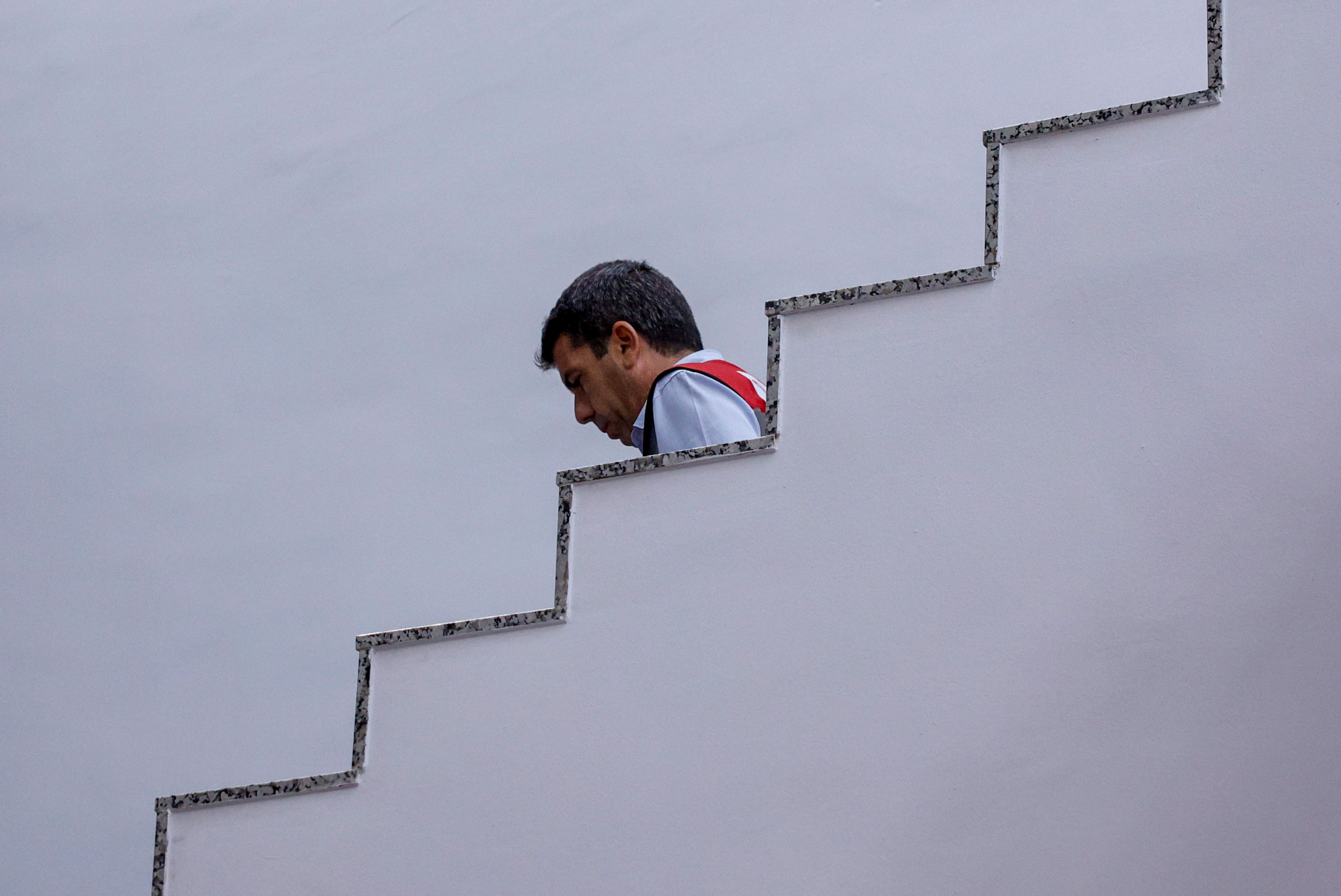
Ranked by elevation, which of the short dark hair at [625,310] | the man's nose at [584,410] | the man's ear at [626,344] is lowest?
the man's nose at [584,410]

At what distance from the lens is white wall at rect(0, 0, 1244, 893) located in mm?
3436

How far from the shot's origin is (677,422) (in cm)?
214

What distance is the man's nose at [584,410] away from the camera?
259cm

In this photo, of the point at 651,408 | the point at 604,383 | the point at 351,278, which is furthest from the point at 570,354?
the point at 351,278

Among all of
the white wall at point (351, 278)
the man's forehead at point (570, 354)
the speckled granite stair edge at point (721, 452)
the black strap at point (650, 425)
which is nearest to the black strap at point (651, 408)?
the black strap at point (650, 425)

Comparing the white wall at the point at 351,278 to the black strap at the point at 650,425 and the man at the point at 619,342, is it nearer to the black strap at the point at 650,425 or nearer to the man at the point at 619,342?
the man at the point at 619,342

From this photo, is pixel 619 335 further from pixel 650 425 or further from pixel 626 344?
pixel 650 425

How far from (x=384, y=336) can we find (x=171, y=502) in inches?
29.9

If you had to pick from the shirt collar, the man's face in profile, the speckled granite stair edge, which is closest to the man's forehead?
the man's face in profile

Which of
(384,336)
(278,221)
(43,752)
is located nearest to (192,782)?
(43,752)

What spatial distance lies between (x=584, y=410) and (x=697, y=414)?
21.2 inches

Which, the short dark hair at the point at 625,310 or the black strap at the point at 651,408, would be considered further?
the short dark hair at the point at 625,310

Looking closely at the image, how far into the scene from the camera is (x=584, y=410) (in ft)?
8.60

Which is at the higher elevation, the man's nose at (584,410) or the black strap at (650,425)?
the man's nose at (584,410)
